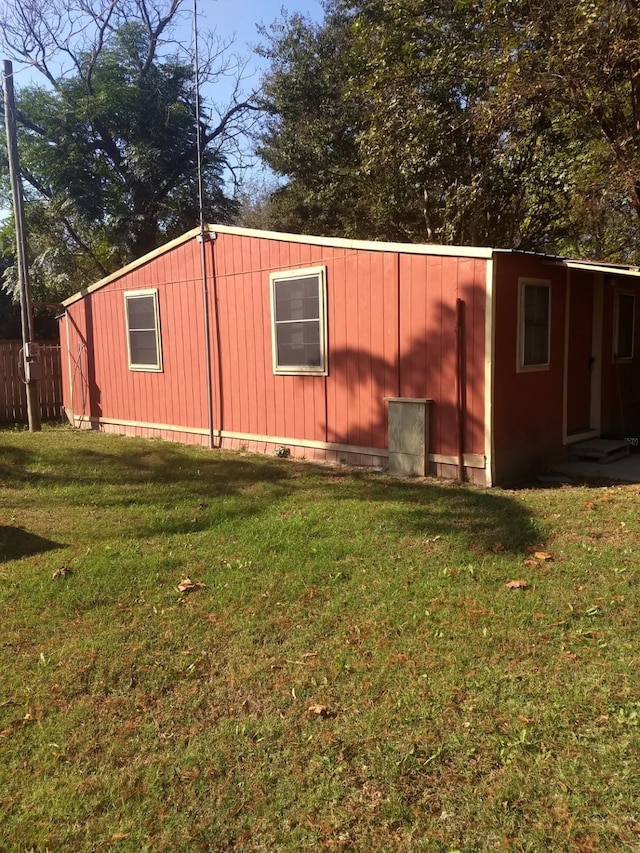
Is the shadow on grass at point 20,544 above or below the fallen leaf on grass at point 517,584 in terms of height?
above

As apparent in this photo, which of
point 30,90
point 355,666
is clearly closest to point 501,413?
point 355,666

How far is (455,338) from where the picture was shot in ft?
22.8

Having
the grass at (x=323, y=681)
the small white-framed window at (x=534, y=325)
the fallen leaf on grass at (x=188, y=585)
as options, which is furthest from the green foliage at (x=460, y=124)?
the fallen leaf on grass at (x=188, y=585)

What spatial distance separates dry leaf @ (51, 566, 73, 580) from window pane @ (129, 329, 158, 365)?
6.49 metres

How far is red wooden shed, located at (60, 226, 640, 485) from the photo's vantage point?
6926 mm

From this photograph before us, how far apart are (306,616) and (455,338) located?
3973 millimetres

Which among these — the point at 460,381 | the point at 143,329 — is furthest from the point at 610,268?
the point at 143,329

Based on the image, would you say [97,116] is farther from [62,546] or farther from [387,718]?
[387,718]

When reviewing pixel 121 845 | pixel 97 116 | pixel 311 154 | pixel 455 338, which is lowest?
pixel 121 845

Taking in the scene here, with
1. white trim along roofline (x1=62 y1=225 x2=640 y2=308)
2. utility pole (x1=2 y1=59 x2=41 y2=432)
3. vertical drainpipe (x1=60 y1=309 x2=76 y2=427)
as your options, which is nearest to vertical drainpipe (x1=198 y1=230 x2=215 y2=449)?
white trim along roofline (x1=62 y1=225 x2=640 y2=308)

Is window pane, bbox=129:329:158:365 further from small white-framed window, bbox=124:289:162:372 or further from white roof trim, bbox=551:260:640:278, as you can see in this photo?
white roof trim, bbox=551:260:640:278

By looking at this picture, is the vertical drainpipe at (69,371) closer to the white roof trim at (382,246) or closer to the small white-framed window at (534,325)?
the white roof trim at (382,246)

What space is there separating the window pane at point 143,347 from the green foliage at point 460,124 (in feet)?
17.2

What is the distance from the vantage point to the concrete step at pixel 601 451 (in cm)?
809
